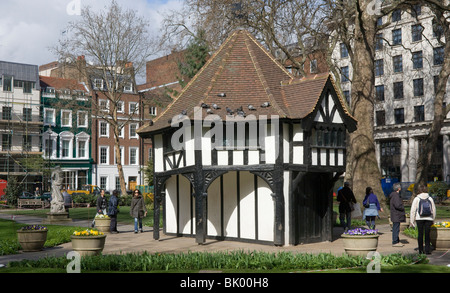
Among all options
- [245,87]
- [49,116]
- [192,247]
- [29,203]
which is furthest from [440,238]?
[49,116]

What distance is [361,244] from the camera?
1445 centimetres

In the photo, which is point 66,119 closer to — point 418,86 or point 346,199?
point 418,86

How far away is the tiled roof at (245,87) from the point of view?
63.6ft

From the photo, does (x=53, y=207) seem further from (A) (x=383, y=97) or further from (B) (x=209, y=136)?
(A) (x=383, y=97)

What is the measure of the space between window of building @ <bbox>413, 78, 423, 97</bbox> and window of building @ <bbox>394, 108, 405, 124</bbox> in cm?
256

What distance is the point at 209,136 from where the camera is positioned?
19.5 m

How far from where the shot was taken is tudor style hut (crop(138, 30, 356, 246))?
1869 centimetres

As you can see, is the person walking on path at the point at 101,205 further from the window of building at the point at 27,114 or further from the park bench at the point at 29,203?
the window of building at the point at 27,114

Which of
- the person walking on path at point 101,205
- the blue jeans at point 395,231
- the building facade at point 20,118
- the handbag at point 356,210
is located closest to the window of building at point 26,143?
the building facade at point 20,118

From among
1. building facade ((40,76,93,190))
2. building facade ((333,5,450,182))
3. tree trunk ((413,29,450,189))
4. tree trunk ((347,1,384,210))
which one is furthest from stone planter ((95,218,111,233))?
building facade ((333,5,450,182))

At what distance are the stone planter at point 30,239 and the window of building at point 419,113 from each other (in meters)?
51.3
